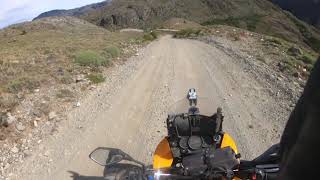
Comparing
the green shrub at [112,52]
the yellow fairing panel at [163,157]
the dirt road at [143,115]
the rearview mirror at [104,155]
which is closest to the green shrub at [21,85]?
the dirt road at [143,115]

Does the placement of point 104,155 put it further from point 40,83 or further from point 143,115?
point 40,83

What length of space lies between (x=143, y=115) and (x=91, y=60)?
822cm

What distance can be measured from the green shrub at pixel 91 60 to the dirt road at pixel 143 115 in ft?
4.90

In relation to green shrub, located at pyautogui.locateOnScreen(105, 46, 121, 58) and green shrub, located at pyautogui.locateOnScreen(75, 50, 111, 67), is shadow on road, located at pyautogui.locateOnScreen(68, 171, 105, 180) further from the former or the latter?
green shrub, located at pyautogui.locateOnScreen(105, 46, 121, 58)

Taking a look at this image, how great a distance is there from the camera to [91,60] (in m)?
19.0

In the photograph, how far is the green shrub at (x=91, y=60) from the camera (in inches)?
736

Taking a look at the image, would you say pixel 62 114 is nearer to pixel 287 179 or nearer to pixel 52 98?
pixel 52 98

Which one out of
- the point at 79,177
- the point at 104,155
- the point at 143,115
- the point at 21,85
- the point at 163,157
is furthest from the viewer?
the point at 21,85

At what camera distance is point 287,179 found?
160cm

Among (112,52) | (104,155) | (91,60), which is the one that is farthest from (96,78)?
(104,155)

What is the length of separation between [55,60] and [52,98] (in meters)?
7.03

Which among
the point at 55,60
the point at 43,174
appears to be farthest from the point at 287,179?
the point at 55,60

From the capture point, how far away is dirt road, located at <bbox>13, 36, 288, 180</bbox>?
351 inches

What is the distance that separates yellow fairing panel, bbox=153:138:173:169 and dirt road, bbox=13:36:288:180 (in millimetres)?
871
